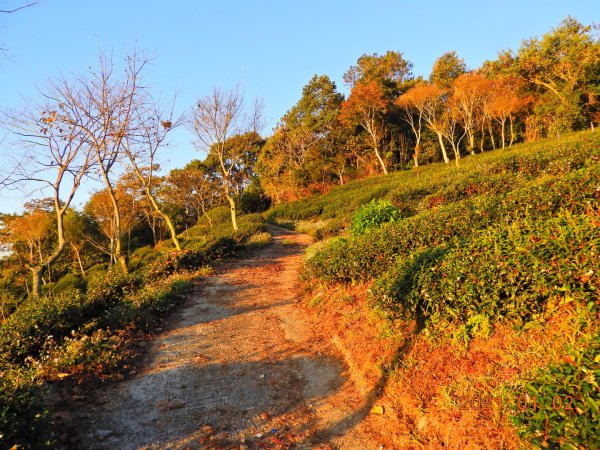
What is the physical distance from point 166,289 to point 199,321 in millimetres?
1532

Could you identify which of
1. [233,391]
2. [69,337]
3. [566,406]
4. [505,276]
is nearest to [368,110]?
[69,337]

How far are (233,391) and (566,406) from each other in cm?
366

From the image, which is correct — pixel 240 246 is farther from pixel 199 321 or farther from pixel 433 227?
pixel 433 227

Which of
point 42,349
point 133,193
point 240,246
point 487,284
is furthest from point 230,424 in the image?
point 133,193

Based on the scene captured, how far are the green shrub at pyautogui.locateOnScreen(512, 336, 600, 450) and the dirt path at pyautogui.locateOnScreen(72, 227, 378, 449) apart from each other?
1688mm

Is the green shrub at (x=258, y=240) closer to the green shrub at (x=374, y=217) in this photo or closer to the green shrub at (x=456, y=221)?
the green shrub at (x=374, y=217)

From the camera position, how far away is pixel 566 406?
2146 mm

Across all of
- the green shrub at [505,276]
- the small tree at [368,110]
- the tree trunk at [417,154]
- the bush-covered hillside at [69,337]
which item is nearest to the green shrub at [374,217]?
the green shrub at [505,276]

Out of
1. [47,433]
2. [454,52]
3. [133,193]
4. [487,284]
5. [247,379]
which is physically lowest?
[247,379]

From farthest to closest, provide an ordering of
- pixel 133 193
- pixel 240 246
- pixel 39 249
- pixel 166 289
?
pixel 133 193
pixel 39 249
pixel 240 246
pixel 166 289

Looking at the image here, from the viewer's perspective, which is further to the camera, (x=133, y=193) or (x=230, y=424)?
(x=133, y=193)

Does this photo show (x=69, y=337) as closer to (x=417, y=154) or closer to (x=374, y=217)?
(x=374, y=217)

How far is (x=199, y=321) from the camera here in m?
6.95

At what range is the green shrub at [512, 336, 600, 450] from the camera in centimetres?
202
